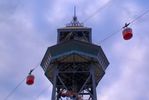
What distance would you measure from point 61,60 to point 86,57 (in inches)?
141

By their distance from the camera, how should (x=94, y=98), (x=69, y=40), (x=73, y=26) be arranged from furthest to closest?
(x=73, y=26)
(x=69, y=40)
(x=94, y=98)

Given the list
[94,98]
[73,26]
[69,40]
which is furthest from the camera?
[73,26]

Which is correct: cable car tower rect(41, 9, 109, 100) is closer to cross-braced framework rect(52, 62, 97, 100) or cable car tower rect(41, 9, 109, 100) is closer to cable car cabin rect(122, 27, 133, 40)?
cross-braced framework rect(52, 62, 97, 100)

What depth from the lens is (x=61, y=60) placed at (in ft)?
194

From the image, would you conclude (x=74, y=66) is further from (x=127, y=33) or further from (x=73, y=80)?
(x=127, y=33)

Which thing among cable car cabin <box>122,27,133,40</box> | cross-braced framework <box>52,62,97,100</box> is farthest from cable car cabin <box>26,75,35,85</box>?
cross-braced framework <box>52,62,97,100</box>

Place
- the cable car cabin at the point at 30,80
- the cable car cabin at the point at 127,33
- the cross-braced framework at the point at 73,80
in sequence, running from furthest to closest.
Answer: the cross-braced framework at the point at 73,80, the cable car cabin at the point at 30,80, the cable car cabin at the point at 127,33

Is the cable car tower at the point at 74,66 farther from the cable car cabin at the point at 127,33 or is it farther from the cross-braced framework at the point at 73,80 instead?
the cable car cabin at the point at 127,33

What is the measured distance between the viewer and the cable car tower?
58.2m

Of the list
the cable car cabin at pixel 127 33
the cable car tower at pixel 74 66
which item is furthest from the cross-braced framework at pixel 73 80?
the cable car cabin at pixel 127 33

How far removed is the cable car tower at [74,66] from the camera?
191ft

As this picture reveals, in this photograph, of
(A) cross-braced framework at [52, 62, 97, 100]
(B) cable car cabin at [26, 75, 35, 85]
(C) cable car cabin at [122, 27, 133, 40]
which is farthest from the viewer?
(A) cross-braced framework at [52, 62, 97, 100]

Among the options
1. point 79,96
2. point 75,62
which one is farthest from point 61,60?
point 79,96

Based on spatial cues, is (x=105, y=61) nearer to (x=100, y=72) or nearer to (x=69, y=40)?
(x=100, y=72)
